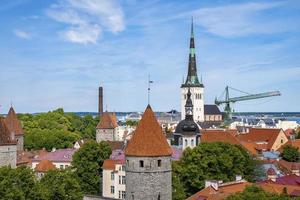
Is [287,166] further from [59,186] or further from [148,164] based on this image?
[148,164]

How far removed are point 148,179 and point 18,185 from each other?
1260cm

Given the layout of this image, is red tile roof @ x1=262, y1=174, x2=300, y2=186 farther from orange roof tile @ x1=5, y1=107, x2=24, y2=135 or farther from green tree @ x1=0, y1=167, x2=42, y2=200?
orange roof tile @ x1=5, y1=107, x2=24, y2=135

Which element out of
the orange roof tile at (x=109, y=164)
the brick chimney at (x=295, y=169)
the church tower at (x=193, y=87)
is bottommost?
the brick chimney at (x=295, y=169)

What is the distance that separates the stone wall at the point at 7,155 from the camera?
51.1m

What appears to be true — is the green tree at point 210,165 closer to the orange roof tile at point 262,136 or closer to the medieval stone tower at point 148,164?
the medieval stone tower at point 148,164

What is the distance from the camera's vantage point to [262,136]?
83.4 metres

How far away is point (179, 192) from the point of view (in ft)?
142

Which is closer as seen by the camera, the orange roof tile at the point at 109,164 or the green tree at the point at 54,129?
the orange roof tile at the point at 109,164

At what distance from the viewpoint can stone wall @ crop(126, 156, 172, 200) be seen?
31.4 meters

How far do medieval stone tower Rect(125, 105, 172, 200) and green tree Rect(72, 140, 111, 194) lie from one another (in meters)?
→ 21.6

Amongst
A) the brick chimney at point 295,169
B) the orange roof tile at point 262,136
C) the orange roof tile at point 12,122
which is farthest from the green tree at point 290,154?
the orange roof tile at point 12,122

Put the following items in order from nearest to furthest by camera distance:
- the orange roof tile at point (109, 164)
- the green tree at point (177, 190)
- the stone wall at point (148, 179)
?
the stone wall at point (148, 179)
the green tree at point (177, 190)
the orange roof tile at point (109, 164)

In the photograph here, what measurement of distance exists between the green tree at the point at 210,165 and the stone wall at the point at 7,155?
1651cm

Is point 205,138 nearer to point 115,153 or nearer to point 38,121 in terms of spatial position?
point 115,153
